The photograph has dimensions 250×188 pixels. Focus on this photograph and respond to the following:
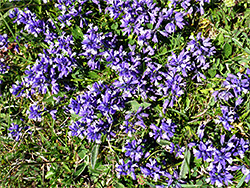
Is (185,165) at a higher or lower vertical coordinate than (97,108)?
lower

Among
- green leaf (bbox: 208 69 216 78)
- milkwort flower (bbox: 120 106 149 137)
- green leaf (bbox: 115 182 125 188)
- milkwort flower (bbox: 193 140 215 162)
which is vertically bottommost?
green leaf (bbox: 115 182 125 188)

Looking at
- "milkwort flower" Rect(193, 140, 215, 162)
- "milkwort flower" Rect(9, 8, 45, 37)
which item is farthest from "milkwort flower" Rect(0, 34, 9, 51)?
"milkwort flower" Rect(193, 140, 215, 162)

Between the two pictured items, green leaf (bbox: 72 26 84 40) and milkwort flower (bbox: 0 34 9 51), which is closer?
green leaf (bbox: 72 26 84 40)

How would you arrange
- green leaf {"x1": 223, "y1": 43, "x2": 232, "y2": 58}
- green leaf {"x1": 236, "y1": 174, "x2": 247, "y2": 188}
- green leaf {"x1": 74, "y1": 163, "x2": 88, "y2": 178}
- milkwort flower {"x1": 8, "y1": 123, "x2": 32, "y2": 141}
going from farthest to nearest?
1. milkwort flower {"x1": 8, "y1": 123, "x2": 32, "y2": 141}
2. green leaf {"x1": 74, "y1": 163, "x2": 88, "y2": 178}
3. green leaf {"x1": 223, "y1": 43, "x2": 232, "y2": 58}
4. green leaf {"x1": 236, "y1": 174, "x2": 247, "y2": 188}

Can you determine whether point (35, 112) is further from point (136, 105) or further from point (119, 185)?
point (119, 185)

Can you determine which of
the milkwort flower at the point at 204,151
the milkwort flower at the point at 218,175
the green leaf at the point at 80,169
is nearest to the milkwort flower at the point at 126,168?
the green leaf at the point at 80,169

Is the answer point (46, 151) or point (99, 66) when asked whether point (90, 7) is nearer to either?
point (99, 66)

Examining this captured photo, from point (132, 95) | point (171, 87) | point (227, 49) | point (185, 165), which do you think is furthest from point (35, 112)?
point (227, 49)

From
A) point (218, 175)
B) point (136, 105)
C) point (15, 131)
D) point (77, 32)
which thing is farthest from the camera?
point (15, 131)

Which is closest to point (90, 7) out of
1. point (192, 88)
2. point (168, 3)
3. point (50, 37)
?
point (50, 37)

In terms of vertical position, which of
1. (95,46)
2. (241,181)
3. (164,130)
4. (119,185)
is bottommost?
(241,181)

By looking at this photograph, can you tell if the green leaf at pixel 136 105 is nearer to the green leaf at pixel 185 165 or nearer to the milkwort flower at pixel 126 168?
the milkwort flower at pixel 126 168

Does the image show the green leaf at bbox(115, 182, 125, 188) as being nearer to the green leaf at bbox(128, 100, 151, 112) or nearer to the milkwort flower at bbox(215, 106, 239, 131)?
the green leaf at bbox(128, 100, 151, 112)
